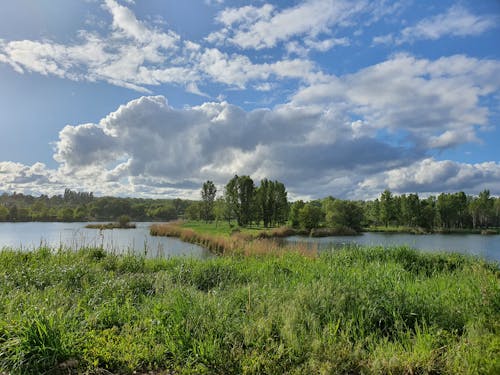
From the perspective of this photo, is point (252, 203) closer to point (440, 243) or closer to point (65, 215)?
point (440, 243)

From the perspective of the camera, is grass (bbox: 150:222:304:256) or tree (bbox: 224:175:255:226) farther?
tree (bbox: 224:175:255:226)

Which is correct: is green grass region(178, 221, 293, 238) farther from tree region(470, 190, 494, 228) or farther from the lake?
tree region(470, 190, 494, 228)

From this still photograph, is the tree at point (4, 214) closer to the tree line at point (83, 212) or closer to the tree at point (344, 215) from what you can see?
the tree line at point (83, 212)

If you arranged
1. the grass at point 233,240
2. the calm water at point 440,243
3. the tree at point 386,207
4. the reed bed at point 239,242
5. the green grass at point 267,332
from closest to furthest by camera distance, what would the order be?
the green grass at point 267,332 → the reed bed at point 239,242 → the grass at point 233,240 → the calm water at point 440,243 → the tree at point 386,207

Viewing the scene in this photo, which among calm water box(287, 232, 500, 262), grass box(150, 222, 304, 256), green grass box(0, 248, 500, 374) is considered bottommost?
calm water box(287, 232, 500, 262)

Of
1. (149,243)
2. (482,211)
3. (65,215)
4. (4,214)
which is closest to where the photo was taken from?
(149,243)

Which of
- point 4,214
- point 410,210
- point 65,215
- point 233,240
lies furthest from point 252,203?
point 4,214

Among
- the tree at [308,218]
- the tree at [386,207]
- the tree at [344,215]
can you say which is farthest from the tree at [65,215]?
the tree at [386,207]

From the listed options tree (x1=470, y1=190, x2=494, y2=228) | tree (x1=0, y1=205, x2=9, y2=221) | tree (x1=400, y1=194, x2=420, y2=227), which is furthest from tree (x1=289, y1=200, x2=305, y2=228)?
tree (x1=0, y1=205, x2=9, y2=221)

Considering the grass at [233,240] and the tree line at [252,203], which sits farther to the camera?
the tree line at [252,203]

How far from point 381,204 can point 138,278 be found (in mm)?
73983

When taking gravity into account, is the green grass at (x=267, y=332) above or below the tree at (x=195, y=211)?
below

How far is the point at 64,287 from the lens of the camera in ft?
20.0

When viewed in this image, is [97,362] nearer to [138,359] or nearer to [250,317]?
[138,359]
